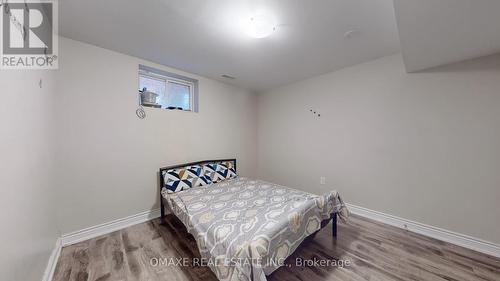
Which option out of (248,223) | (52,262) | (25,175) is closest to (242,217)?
(248,223)

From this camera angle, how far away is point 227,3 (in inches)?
58.7

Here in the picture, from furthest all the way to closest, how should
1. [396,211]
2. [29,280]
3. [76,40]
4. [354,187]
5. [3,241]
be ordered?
[354,187] < [396,211] < [76,40] < [29,280] < [3,241]

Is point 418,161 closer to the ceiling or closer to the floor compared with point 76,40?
closer to the floor

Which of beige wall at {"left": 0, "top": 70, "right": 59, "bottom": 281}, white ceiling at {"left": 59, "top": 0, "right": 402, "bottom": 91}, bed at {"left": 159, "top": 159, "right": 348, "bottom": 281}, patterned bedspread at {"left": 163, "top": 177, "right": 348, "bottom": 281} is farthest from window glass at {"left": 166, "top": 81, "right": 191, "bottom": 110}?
patterned bedspread at {"left": 163, "top": 177, "right": 348, "bottom": 281}

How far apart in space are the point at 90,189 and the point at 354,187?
378 centimetres

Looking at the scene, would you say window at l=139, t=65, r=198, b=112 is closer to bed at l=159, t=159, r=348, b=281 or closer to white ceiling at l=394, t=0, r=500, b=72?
bed at l=159, t=159, r=348, b=281

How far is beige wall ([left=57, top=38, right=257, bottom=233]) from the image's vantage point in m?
1.99

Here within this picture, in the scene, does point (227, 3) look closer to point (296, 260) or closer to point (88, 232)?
point (296, 260)

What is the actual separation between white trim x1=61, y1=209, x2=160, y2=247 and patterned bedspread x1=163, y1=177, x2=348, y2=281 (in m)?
0.63

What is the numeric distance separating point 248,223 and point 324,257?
0.96m

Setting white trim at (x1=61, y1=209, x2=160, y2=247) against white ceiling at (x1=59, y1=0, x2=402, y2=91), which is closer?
white ceiling at (x1=59, y1=0, x2=402, y2=91)

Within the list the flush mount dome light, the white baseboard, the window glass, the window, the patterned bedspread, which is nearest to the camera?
the patterned bedspread

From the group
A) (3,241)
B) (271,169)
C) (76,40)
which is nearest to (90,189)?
(3,241)

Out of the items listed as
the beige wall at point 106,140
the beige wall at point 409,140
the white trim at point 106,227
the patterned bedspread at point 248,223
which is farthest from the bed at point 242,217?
the beige wall at point 409,140
